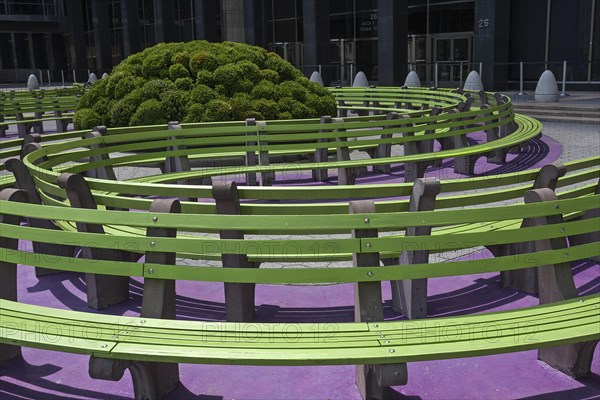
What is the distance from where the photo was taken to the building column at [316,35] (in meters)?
31.8

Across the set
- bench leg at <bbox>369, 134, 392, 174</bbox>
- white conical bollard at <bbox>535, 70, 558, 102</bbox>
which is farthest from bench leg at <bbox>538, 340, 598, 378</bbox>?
white conical bollard at <bbox>535, 70, 558, 102</bbox>

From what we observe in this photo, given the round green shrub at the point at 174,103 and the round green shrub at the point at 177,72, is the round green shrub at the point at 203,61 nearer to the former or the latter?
the round green shrub at the point at 177,72

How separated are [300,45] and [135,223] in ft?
118

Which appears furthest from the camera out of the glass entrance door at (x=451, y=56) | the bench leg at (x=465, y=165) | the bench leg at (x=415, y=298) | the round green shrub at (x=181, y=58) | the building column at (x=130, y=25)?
the building column at (x=130, y=25)

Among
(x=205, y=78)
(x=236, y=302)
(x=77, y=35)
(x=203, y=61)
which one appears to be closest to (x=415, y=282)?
(x=236, y=302)

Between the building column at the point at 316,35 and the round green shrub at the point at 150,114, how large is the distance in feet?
69.5

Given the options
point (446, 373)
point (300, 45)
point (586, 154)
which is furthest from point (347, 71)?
point (446, 373)

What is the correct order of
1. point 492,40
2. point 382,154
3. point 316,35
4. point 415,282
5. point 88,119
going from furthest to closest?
point 316,35 < point 492,40 < point 88,119 < point 382,154 < point 415,282

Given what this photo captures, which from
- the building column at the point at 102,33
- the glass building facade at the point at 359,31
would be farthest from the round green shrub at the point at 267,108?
the building column at the point at 102,33

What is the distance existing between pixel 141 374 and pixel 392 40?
86.8 ft

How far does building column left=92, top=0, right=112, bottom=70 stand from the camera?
47.5 m

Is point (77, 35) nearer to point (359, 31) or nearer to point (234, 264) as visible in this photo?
point (359, 31)

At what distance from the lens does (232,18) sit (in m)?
34.0

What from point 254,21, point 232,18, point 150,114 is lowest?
point 150,114
